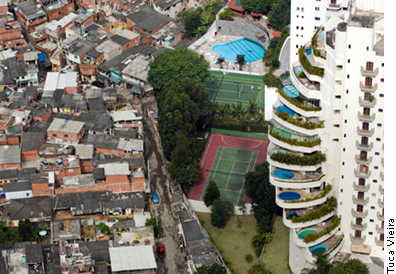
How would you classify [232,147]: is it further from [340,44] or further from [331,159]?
[340,44]

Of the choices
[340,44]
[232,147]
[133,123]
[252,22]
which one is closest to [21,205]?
[133,123]

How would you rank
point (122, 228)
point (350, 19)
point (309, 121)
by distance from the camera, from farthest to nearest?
point (122, 228) < point (309, 121) < point (350, 19)

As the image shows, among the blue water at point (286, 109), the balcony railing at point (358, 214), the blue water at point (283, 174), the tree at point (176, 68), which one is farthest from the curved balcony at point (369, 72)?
the tree at point (176, 68)

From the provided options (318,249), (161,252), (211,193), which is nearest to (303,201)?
(318,249)

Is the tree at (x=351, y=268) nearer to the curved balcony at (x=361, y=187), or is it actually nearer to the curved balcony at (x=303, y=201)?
the curved balcony at (x=303, y=201)

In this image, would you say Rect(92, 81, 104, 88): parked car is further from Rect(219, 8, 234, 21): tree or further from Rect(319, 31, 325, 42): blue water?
Rect(319, 31, 325, 42): blue water

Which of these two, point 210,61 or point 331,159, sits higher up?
point 331,159
